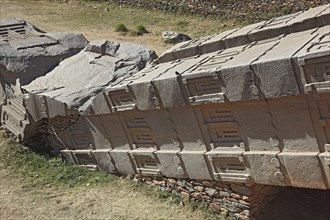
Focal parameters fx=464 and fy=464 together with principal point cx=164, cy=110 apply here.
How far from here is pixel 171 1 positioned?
74.6 ft

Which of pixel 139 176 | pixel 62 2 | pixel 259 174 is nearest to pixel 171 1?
pixel 62 2

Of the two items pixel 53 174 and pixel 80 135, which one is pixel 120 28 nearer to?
pixel 80 135

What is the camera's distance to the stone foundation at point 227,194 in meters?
7.46

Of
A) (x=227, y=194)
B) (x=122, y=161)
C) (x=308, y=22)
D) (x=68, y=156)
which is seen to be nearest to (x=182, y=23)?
(x=68, y=156)

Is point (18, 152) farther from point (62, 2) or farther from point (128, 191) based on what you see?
point (62, 2)

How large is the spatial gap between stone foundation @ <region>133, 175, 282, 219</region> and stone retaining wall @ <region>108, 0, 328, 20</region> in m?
12.7

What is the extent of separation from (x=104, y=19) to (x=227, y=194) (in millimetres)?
16374

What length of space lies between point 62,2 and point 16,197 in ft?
60.4

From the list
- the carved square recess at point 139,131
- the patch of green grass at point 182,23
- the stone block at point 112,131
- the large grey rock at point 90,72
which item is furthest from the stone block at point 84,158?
the patch of green grass at point 182,23

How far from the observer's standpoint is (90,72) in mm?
9922

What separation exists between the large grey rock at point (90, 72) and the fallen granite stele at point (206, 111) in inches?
1.1

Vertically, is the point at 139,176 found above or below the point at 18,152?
below

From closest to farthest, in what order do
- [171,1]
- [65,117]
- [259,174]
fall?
[259,174], [65,117], [171,1]

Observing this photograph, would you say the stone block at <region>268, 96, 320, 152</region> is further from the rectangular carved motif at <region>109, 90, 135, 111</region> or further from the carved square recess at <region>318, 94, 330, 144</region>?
the rectangular carved motif at <region>109, 90, 135, 111</region>
